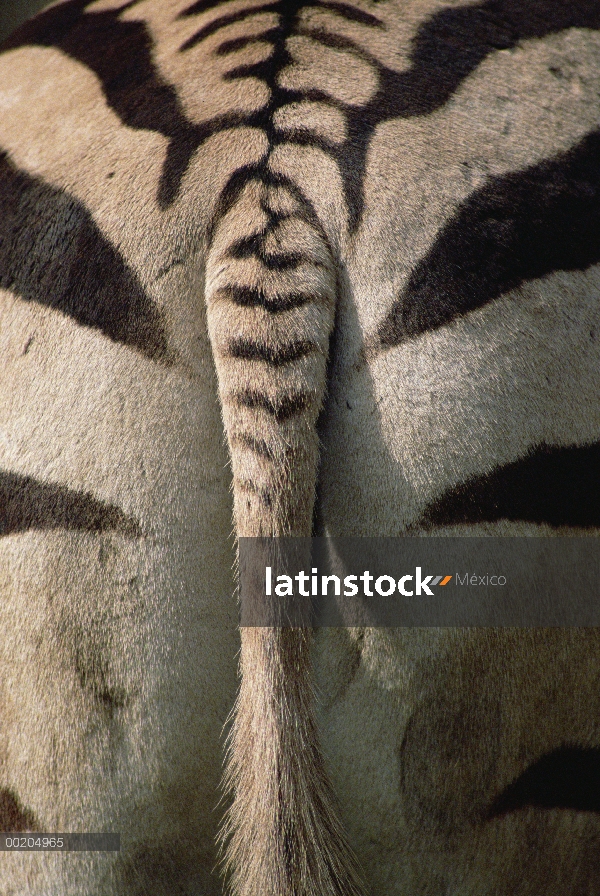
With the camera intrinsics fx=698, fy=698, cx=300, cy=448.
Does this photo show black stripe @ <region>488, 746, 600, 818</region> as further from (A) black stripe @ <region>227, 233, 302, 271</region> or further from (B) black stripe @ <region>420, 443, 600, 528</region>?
(A) black stripe @ <region>227, 233, 302, 271</region>

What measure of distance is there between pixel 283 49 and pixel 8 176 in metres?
0.51

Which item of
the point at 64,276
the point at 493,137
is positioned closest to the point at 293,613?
the point at 64,276

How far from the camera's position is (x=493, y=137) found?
3.53 feet

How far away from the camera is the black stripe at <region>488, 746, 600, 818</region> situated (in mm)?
1043

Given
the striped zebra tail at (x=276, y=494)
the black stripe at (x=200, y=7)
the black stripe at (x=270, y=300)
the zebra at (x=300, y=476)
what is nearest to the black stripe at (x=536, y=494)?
the zebra at (x=300, y=476)

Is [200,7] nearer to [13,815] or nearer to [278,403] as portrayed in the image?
[278,403]

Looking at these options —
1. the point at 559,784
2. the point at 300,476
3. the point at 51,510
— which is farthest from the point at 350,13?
the point at 559,784

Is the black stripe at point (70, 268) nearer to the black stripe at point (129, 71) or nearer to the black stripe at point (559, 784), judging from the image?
the black stripe at point (129, 71)

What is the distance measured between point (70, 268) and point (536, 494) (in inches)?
31.0

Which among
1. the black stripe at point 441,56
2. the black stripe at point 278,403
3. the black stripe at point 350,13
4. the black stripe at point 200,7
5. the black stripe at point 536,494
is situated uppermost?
the black stripe at point 200,7

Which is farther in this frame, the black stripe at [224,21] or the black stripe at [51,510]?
the black stripe at [224,21]

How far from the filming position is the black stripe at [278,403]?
3.20 feet

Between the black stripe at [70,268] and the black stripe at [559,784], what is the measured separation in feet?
2.70

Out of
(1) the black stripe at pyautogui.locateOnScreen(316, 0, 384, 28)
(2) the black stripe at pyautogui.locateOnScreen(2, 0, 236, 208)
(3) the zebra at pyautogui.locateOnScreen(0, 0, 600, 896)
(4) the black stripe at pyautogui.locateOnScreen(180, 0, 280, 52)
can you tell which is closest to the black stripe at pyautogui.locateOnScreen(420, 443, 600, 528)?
(3) the zebra at pyautogui.locateOnScreen(0, 0, 600, 896)
